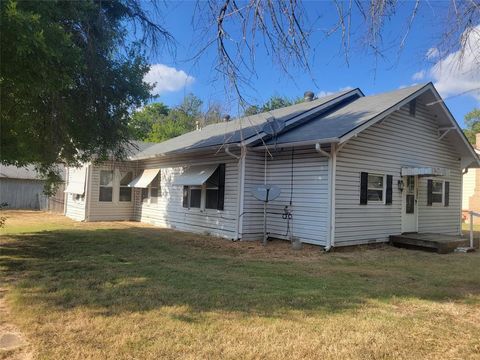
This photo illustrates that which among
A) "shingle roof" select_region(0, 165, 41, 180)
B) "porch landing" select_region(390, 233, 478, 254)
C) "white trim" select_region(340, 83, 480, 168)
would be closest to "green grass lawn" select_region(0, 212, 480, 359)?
"porch landing" select_region(390, 233, 478, 254)

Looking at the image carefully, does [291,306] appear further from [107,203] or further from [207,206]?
[107,203]

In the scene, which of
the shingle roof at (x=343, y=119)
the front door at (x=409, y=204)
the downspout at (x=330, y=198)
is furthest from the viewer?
the front door at (x=409, y=204)

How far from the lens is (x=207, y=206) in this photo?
13281 mm

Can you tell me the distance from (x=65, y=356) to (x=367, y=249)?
8875 mm

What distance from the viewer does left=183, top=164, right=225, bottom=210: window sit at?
496 inches

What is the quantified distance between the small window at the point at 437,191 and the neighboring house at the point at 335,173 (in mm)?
35

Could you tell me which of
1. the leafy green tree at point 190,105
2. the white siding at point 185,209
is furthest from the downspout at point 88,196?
the leafy green tree at point 190,105

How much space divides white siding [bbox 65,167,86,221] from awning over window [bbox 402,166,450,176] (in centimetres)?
1238

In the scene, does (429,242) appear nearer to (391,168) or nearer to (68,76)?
(391,168)

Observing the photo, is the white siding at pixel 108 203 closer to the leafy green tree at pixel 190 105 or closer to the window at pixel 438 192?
the leafy green tree at pixel 190 105

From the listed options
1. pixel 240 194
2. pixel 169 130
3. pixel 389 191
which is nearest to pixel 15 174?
pixel 169 130

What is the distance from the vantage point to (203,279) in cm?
665

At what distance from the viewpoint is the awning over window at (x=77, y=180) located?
55.9 ft

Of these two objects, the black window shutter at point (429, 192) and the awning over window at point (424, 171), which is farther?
the black window shutter at point (429, 192)
